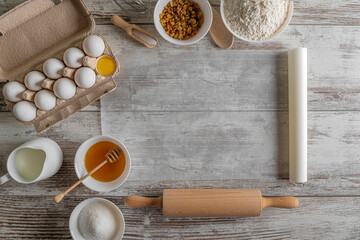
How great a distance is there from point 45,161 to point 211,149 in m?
0.40

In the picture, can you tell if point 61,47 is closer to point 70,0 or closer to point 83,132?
point 70,0

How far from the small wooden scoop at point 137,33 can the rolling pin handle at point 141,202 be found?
0.38 m

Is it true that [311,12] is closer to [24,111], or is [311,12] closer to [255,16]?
[255,16]

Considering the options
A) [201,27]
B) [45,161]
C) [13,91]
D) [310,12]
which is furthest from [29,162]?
[310,12]

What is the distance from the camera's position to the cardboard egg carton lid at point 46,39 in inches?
30.5

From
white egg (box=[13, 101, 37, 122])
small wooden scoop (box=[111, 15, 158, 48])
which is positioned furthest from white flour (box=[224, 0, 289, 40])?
white egg (box=[13, 101, 37, 122])

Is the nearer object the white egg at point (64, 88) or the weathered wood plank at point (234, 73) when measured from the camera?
the white egg at point (64, 88)

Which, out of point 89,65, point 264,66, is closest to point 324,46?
point 264,66

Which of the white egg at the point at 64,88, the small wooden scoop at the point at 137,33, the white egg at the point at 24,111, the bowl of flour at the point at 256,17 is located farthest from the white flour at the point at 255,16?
the white egg at the point at 24,111

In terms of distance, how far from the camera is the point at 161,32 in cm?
77

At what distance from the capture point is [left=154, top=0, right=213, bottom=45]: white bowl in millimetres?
768

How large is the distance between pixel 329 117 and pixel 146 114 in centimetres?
48

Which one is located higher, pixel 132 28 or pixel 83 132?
pixel 132 28

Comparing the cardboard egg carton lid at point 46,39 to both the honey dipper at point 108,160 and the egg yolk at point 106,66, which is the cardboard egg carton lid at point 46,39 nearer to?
the egg yolk at point 106,66
